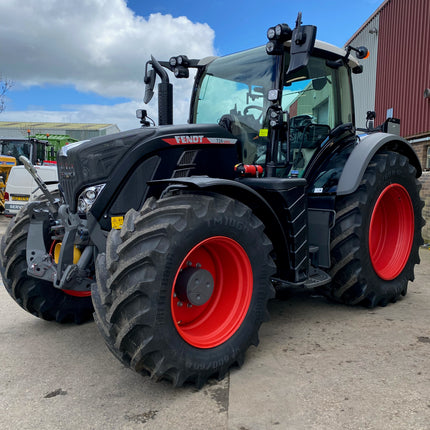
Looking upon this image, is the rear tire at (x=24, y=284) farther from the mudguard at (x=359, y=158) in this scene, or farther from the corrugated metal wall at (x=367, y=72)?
the corrugated metal wall at (x=367, y=72)

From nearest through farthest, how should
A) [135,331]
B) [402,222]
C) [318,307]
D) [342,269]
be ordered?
[135,331] → [342,269] → [318,307] → [402,222]

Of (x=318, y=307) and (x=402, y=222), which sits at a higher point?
(x=402, y=222)

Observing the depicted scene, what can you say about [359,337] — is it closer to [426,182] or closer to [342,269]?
[342,269]

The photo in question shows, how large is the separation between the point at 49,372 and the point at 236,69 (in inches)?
111

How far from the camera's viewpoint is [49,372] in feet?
9.44

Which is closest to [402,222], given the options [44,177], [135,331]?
[135,331]

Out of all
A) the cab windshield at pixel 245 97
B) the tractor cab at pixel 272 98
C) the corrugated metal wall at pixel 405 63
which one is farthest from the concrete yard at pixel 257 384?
the corrugated metal wall at pixel 405 63

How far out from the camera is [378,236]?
4559mm

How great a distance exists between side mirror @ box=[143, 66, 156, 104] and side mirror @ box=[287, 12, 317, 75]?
131 cm

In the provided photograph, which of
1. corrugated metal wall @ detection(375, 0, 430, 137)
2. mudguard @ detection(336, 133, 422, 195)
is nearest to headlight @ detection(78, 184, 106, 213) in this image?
mudguard @ detection(336, 133, 422, 195)

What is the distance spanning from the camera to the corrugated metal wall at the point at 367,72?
565 inches

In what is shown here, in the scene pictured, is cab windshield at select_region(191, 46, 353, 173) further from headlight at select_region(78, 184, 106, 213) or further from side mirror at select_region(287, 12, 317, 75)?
headlight at select_region(78, 184, 106, 213)

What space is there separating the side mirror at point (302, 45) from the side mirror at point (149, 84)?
131 centimetres

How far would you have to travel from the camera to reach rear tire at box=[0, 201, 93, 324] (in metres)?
3.40
